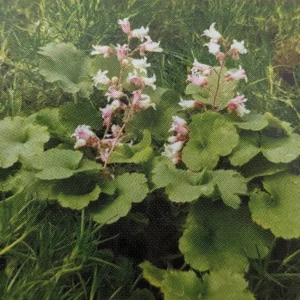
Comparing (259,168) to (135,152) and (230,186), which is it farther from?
(135,152)

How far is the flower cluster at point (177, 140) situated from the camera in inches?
73.4

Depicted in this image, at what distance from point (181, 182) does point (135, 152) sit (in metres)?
0.26

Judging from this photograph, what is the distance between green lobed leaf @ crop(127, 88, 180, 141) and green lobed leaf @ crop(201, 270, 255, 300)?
2.22 feet

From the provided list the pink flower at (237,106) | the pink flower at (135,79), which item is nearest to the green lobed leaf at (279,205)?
the pink flower at (237,106)

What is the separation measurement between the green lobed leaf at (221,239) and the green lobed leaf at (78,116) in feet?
1.95

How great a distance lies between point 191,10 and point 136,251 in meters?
1.97

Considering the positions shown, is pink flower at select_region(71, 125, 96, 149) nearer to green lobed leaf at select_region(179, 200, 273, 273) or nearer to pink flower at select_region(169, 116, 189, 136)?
pink flower at select_region(169, 116, 189, 136)

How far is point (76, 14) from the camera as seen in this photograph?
9.49 feet

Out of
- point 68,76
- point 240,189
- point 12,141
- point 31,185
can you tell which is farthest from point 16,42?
point 240,189

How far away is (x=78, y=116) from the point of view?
2004 mm

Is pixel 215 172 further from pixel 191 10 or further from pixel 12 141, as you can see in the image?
pixel 191 10

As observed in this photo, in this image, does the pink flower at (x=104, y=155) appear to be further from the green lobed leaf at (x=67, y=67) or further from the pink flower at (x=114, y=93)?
the green lobed leaf at (x=67, y=67)

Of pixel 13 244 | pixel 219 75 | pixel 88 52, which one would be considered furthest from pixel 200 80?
pixel 88 52

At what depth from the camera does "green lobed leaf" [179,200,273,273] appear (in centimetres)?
159
